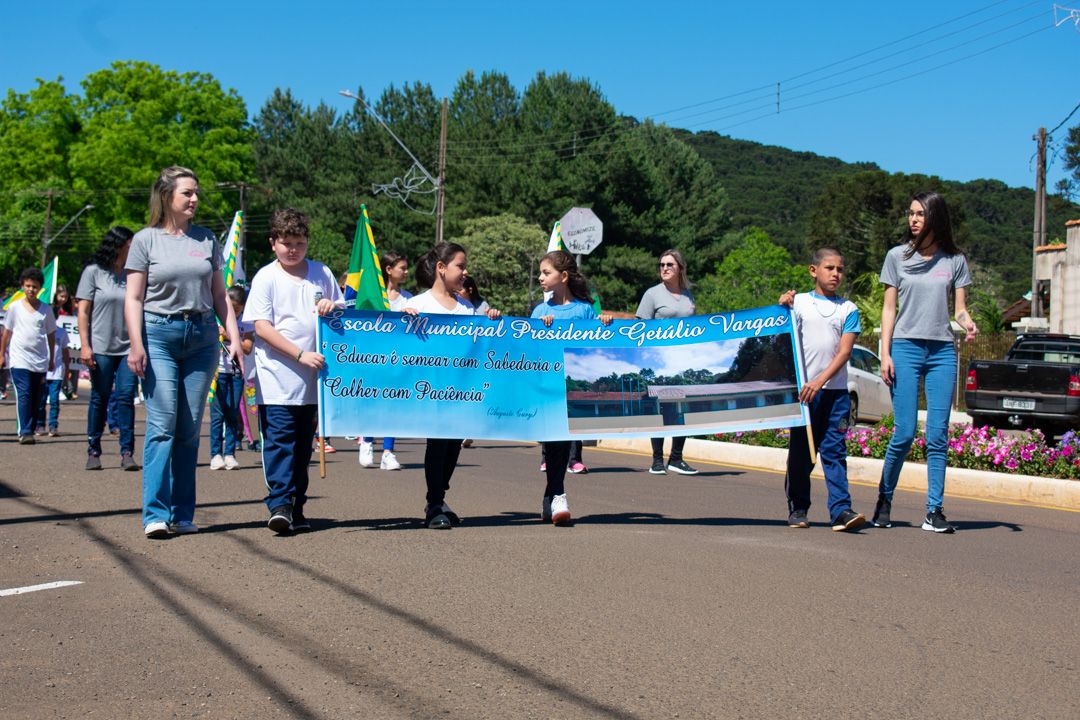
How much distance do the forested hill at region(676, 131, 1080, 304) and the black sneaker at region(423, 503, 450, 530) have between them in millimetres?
64263

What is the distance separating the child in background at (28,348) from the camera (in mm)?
12211

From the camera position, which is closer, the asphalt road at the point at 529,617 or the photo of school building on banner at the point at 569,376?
the asphalt road at the point at 529,617

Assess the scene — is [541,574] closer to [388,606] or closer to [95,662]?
[388,606]

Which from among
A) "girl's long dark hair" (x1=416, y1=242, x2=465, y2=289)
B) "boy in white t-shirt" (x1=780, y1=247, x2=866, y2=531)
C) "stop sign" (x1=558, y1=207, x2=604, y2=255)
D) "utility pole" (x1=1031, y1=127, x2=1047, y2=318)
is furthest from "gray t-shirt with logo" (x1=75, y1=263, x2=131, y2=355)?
"utility pole" (x1=1031, y1=127, x2=1047, y2=318)

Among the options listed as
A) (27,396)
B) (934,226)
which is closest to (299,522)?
(934,226)

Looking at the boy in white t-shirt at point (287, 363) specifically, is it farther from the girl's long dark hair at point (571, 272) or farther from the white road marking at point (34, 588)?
the girl's long dark hair at point (571, 272)

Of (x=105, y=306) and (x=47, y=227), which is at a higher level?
(x=47, y=227)

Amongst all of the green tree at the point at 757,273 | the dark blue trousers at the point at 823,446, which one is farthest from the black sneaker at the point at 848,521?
the green tree at the point at 757,273

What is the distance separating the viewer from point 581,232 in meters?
33.4

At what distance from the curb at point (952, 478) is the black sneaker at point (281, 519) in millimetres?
2807

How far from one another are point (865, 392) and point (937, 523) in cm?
1388

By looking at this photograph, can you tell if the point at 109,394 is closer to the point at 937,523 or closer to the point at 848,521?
the point at 848,521

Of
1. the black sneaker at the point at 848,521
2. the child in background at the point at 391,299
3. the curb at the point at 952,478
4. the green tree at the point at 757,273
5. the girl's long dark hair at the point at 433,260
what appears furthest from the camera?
the green tree at the point at 757,273

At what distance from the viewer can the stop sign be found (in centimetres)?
3322
